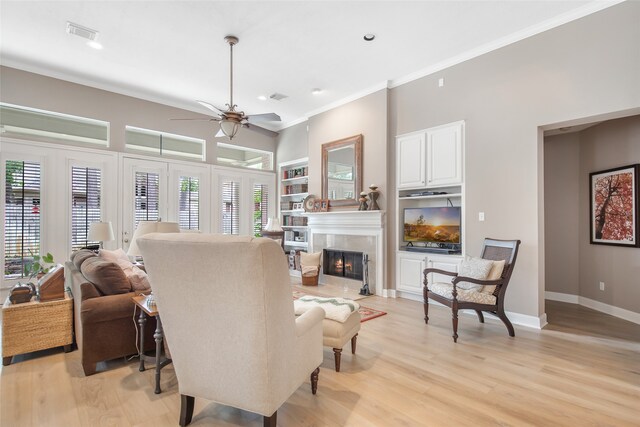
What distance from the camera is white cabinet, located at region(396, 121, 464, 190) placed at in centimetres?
445

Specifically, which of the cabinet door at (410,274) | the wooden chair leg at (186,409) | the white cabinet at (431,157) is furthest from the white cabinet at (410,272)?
the wooden chair leg at (186,409)

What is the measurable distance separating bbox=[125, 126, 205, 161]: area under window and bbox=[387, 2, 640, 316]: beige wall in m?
4.68

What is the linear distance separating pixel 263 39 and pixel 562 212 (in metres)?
5.15

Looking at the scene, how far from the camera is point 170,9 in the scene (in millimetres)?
3383

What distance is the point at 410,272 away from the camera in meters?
4.90

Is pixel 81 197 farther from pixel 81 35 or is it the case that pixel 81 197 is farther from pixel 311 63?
pixel 311 63

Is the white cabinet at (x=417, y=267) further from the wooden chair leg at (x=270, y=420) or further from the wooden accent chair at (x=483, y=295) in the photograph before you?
the wooden chair leg at (x=270, y=420)

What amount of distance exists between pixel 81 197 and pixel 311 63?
13.9ft

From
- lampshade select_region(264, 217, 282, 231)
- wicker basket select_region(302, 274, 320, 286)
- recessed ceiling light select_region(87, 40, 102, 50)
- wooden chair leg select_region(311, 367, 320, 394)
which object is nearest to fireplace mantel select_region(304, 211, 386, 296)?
wicker basket select_region(302, 274, 320, 286)

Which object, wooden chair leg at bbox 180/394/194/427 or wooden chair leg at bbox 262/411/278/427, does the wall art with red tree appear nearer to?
wooden chair leg at bbox 262/411/278/427

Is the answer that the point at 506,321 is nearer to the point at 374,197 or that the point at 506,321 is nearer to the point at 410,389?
the point at 410,389

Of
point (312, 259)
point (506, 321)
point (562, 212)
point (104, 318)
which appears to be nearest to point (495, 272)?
point (506, 321)

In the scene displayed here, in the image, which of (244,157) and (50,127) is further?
(244,157)

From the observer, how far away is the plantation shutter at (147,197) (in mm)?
5672
